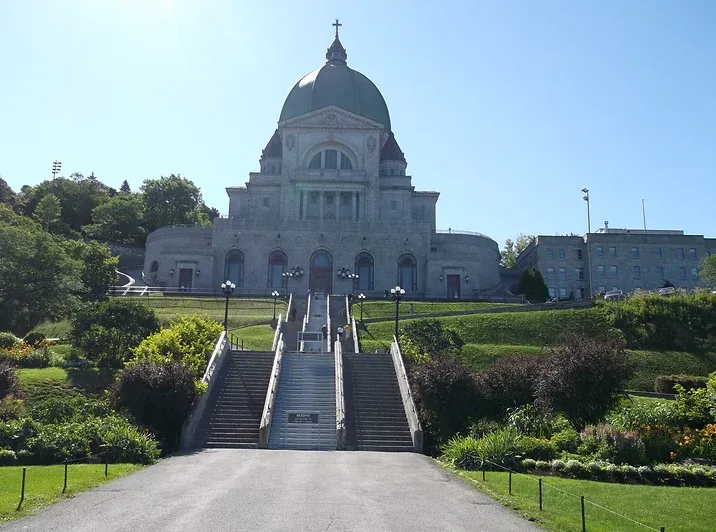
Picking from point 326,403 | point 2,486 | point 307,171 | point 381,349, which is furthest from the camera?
point 307,171

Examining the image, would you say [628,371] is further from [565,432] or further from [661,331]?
[661,331]

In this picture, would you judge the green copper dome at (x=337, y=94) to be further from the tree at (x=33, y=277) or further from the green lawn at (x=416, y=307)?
the tree at (x=33, y=277)

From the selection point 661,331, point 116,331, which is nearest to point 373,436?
point 116,331

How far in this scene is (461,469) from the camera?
69.2ft

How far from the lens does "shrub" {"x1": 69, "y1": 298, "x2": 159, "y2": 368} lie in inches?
1383

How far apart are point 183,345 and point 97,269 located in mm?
32305

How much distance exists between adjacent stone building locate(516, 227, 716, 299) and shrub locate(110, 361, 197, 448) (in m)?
56.7

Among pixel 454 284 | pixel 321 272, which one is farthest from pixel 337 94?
pixel 454 284

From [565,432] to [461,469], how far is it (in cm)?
392

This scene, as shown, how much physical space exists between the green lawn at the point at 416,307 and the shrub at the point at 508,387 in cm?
2092

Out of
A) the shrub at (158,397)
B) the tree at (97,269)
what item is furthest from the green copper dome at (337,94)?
A: the shrub at (158,397)

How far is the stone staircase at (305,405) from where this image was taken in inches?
1047

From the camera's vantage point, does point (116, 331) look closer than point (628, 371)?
No

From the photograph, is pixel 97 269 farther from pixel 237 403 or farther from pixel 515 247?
pixel 515 247
